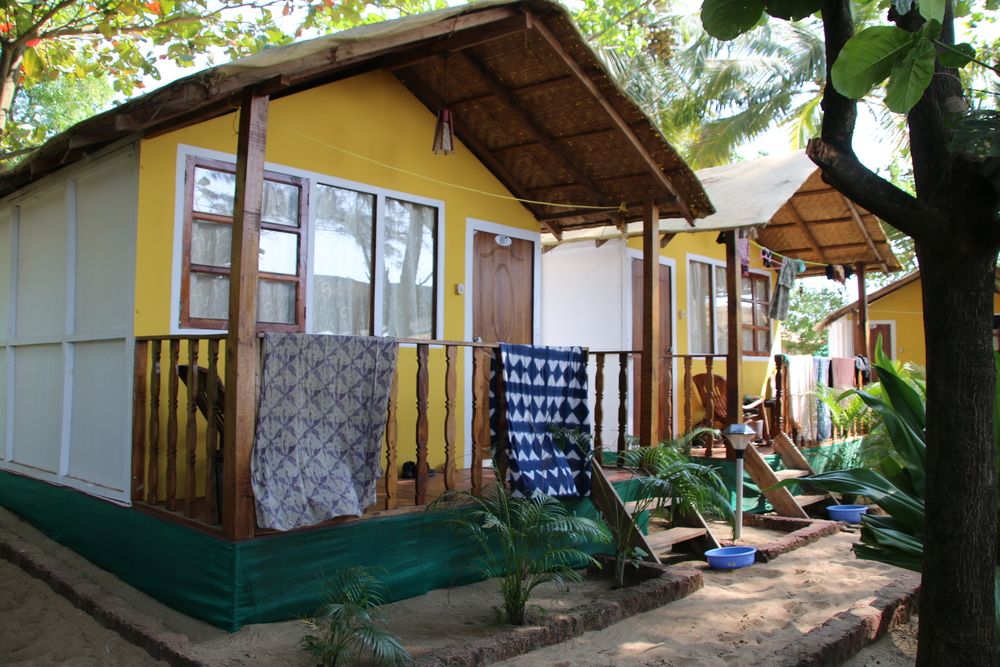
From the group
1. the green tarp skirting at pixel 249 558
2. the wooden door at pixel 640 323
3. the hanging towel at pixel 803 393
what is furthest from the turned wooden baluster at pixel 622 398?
the hanging towel at pixel 803 393

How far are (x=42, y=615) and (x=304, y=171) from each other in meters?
3.77

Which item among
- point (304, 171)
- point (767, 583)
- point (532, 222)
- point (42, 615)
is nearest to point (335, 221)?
point (304, 171)

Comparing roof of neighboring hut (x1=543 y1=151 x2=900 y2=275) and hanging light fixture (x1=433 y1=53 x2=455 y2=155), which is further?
roof of neighboring hut (x1=543 y1=151 x2=900 y2=275)

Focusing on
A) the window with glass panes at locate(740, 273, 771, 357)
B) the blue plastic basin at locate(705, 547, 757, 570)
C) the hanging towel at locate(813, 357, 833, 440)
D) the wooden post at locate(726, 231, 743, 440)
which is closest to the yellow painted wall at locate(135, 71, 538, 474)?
the wooden post at locate(726, 231, 743, 440)

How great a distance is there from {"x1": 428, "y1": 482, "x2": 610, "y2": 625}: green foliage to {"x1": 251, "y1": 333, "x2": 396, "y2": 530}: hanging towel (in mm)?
630

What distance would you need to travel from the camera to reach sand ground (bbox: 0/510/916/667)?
441 centimetres

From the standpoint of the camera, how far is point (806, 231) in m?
13.0

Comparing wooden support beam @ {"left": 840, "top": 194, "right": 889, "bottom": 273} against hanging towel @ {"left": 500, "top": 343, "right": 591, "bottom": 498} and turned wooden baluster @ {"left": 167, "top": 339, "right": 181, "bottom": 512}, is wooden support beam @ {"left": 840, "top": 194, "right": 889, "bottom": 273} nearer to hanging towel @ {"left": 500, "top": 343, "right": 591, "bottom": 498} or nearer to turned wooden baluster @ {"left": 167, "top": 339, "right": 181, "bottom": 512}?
hanging towel @ {"left": 500, "top": 343, "right": 591, "bottom": 498}

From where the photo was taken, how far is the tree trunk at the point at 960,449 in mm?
3264

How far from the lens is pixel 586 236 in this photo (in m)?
9.98

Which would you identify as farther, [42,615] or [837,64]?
[42,615]

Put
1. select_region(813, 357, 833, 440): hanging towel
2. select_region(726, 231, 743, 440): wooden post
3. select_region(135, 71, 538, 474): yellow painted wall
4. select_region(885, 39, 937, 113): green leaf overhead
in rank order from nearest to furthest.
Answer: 1. select_region(885, 39, 937, 113): green leaf overhead
2. select_region(135, 71, 538, 474): yellow painted wall
3. select_region(726, 231, 743, 440): wooden post
4. select_region(813, 357, 833, 440): hanging towel

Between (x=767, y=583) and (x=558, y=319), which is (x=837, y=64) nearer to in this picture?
(x=767, y=583)

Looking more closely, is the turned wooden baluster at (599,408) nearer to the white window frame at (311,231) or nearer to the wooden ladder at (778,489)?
the white window frame at (311,231)
